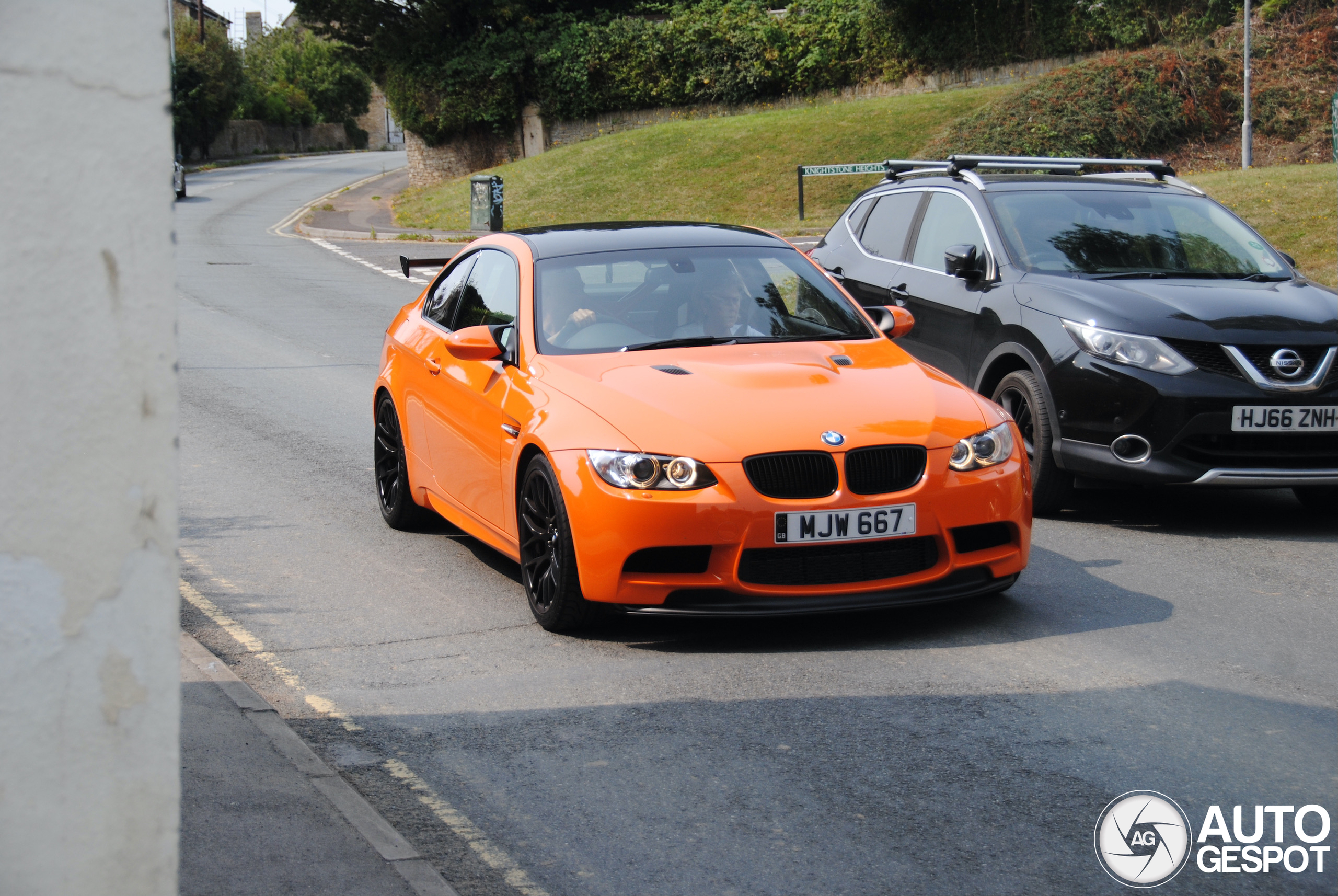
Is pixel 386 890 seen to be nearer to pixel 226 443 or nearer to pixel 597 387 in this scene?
pixel 597 387

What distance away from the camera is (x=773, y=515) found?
5.29m

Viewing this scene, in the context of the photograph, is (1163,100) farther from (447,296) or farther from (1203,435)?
(447,296)

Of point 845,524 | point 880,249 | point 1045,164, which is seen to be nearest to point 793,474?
point 845,524

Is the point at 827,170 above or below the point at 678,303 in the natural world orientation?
above

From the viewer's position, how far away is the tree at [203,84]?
72.6 metres

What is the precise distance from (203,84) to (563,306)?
72852 mm

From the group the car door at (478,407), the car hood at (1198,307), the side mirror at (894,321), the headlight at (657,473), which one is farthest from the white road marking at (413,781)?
the car hood at (1198,307)

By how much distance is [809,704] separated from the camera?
4.79m

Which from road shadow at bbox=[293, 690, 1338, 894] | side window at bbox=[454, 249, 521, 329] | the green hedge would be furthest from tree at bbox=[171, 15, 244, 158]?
road shadow at bbox=[293, 690, 1338, 894]

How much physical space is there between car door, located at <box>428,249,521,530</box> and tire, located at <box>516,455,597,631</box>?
317 millimetres

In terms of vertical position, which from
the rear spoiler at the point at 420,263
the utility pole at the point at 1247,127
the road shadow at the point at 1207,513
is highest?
the utility pole at the point at 1247,127

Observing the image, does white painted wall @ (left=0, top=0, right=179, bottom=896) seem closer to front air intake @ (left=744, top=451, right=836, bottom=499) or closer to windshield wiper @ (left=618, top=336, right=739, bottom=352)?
front air intake @ (left=744, top=451, right=836, bottom=499)

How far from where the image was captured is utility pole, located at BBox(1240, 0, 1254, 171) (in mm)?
35031

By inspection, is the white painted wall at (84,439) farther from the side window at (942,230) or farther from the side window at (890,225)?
the side window at (890,225)
